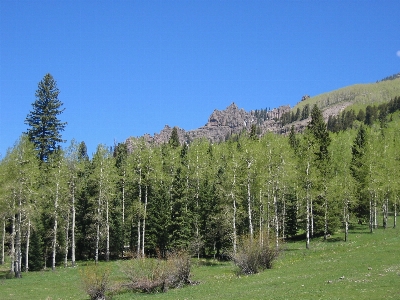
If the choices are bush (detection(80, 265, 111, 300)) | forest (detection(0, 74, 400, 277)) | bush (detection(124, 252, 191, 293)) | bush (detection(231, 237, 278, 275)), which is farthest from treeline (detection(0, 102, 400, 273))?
bush (detection(80, 265, 111, 300))

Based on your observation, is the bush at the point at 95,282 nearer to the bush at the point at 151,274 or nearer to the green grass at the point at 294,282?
the green grass at the point at 294,282

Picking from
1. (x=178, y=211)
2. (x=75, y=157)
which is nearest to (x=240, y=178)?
(x=178, y=211)

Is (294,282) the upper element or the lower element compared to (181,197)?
lower

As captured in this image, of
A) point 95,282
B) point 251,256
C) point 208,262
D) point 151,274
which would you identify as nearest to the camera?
point 95,282

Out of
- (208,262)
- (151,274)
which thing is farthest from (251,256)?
(208,262)

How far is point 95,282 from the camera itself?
2725cm

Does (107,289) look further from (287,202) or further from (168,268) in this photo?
(287,202)

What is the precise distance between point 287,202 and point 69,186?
105 feet

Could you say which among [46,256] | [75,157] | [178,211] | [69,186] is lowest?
[46,256]

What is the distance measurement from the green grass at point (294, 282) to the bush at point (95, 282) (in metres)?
1.49

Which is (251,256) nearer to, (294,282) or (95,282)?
(294,282)

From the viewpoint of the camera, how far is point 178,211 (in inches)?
2121

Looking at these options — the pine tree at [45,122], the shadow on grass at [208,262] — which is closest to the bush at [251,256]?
the shadow on grass at [208,262]

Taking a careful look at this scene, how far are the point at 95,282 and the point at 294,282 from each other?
13.6 meters
